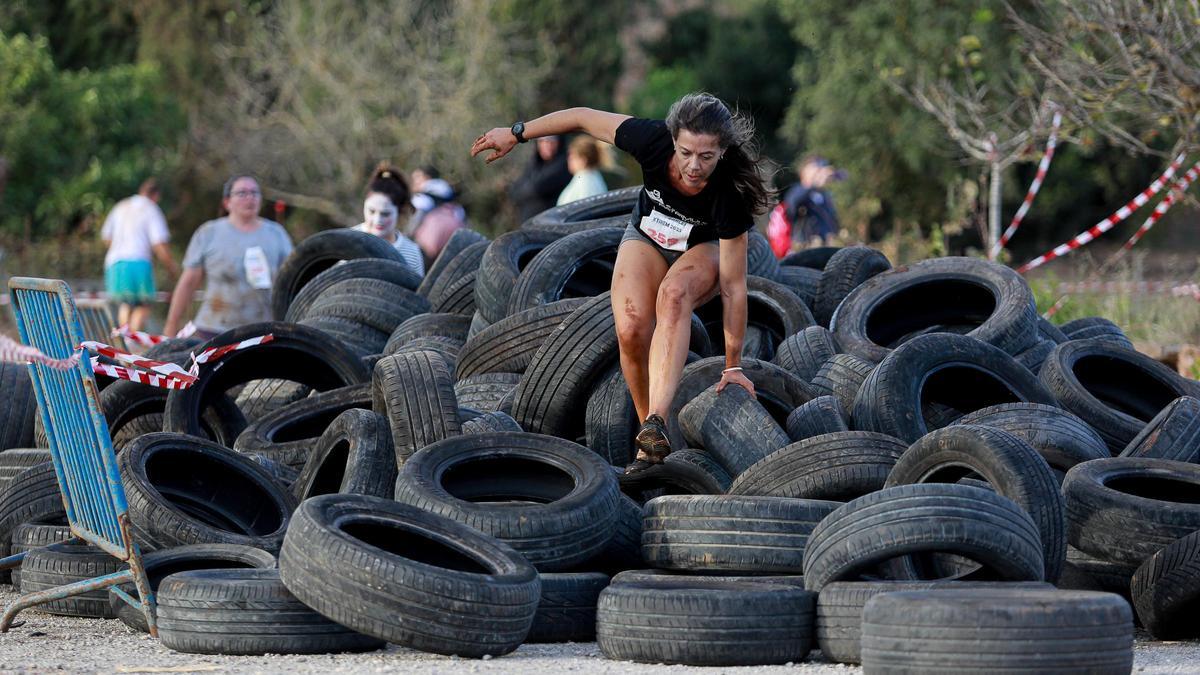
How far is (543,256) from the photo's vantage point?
393 inches

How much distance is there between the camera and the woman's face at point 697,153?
7184 mm

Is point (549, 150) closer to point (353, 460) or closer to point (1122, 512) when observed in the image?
point (353, 460)

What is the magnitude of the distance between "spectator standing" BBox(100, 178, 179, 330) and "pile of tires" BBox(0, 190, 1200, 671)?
777 centimetres

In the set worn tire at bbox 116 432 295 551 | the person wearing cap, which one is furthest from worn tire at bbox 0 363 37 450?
the person wearing cap

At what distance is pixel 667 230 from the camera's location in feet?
25.1

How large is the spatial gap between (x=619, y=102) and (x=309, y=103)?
9.99 metres

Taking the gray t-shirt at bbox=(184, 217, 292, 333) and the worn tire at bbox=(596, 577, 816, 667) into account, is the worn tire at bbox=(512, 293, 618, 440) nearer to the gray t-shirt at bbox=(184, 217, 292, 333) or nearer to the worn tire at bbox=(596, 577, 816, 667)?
the worn tire at bbox=(596, 577, 816, 667)

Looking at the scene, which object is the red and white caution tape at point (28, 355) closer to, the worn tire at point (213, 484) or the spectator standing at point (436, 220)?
the worn tire at point (213, 484)

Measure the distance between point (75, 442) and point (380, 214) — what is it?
6.89 meters

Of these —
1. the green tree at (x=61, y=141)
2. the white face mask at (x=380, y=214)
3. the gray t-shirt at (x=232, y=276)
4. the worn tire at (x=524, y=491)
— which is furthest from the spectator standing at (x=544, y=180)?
the green tree at (x=61, y=141)

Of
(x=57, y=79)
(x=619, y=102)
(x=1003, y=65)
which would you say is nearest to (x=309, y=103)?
(x=57, y=79)

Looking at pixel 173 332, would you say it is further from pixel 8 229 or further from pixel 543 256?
pixel 8 229

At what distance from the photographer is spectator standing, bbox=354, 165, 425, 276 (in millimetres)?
13438

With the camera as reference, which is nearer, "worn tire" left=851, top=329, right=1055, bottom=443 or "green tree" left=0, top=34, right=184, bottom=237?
"worn tire" left=851, top=329, right=1055, bottom=443
